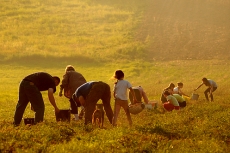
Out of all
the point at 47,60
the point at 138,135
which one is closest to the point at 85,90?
the point at 138,135

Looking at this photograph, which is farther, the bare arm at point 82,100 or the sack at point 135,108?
the sack at point 135,108

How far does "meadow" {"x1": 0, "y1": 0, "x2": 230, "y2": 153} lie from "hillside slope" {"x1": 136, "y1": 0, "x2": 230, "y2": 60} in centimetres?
15

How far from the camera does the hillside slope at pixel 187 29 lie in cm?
6238

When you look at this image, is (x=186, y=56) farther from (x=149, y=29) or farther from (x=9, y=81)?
(x=9, y=81)

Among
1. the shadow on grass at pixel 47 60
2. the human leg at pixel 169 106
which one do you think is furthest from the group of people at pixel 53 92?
the shadow on grass at pixel 47 60

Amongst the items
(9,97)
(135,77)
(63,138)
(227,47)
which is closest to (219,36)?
(227,47)

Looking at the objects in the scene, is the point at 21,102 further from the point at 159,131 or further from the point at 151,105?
the point at 151,105

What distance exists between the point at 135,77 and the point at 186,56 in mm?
14006

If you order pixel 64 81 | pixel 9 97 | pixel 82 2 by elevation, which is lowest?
pixel 9 97

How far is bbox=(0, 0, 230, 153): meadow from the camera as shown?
11547 mm

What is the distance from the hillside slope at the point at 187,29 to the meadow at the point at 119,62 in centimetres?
15

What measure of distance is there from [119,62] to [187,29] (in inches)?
801

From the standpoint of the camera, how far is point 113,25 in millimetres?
79312

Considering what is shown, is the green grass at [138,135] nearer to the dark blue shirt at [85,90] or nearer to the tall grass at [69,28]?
the dark blue shirt at [85,90]
